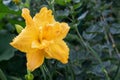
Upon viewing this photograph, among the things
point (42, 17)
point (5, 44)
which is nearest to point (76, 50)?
point (5, 44)

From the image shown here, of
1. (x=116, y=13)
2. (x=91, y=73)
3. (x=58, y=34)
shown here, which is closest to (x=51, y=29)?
(x=58, y=34)

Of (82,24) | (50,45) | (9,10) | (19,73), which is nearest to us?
(50,45)

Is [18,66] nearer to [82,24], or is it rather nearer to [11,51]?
[11,51]

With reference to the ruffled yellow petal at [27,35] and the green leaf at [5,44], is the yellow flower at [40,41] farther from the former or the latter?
the green leaf at [5,44]

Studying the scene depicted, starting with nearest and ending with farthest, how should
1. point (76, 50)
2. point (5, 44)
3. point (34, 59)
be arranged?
point (34, 59), point (76, 50), point (5, 44)

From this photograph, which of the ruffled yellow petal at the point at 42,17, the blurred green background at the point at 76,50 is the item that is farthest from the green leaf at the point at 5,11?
the ruffled yellow petal at the point at 42,17

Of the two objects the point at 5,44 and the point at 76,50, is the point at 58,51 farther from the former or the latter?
the point at 5,44

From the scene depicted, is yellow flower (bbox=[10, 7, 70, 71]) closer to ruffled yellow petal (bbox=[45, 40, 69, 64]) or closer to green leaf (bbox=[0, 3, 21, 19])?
ruffled yellow petal (bbox=[45, 40, 69, 64])
